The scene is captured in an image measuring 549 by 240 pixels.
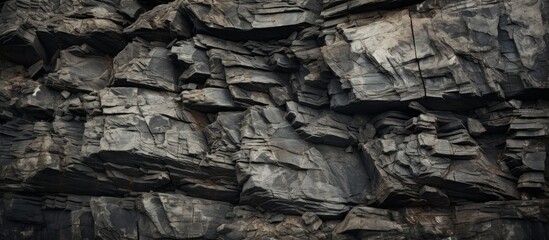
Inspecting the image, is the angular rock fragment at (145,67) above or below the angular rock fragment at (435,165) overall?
above

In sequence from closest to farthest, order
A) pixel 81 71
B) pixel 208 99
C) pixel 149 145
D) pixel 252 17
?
pixel 149 145, pixel 208 99, pixel 252 17, pixel 81 71

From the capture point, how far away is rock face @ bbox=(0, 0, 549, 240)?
18859 mm

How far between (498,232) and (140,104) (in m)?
16.9

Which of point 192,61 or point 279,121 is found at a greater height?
point 192,61

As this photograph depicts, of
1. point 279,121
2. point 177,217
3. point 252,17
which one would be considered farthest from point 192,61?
point 177,217

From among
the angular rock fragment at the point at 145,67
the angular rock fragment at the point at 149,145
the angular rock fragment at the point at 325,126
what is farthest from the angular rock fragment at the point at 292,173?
the angular rock fragment at the point at 145,67

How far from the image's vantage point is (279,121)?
2200 centimetres

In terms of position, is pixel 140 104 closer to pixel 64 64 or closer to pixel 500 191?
pixel 64 64

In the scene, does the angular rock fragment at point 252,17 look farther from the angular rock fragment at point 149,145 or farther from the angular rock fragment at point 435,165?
the angular rock fragment at point 435,165

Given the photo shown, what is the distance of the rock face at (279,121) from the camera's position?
18.9m

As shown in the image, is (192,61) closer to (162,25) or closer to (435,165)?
(162,25)

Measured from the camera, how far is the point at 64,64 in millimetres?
26016

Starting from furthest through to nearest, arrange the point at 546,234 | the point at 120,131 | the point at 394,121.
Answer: the point at 120,131 < the point at 394,121 < the point at 546,234

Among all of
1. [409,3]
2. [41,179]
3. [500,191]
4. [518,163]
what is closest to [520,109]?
[518,163]
